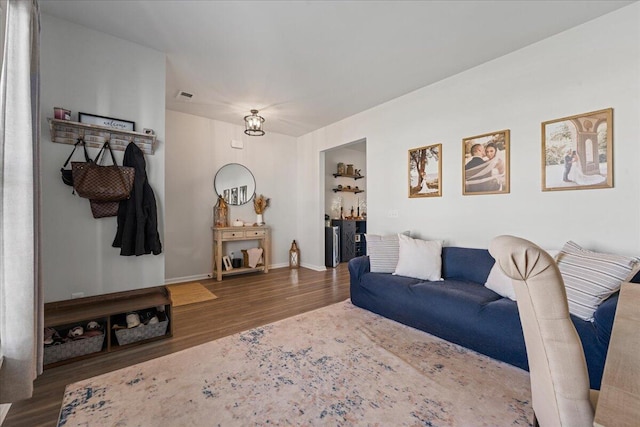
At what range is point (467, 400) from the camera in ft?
5.10

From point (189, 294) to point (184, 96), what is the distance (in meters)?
2.74

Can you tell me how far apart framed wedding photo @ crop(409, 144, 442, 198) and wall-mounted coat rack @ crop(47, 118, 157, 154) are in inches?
119

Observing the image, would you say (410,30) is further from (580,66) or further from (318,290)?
(318,290)

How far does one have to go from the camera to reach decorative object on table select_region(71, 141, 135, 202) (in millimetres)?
2131

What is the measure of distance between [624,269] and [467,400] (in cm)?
127

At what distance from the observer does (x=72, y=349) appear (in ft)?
6.43

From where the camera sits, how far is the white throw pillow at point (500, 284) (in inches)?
83.7

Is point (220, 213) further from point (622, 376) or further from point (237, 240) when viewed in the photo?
point (622, 376)

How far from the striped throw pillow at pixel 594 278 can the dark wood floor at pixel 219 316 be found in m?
2.27

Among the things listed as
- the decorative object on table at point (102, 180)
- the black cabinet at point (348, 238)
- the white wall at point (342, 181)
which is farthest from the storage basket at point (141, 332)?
the white wall at point (342, 181)

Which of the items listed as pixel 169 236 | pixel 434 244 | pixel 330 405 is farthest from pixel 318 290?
pixel 169 236

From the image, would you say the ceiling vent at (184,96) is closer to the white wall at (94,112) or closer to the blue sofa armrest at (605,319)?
the white wall at (94,112)

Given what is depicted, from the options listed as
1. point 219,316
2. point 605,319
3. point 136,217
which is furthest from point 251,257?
point 605,319

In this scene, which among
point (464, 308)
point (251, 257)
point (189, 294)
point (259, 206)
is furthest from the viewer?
point (259, 206)
